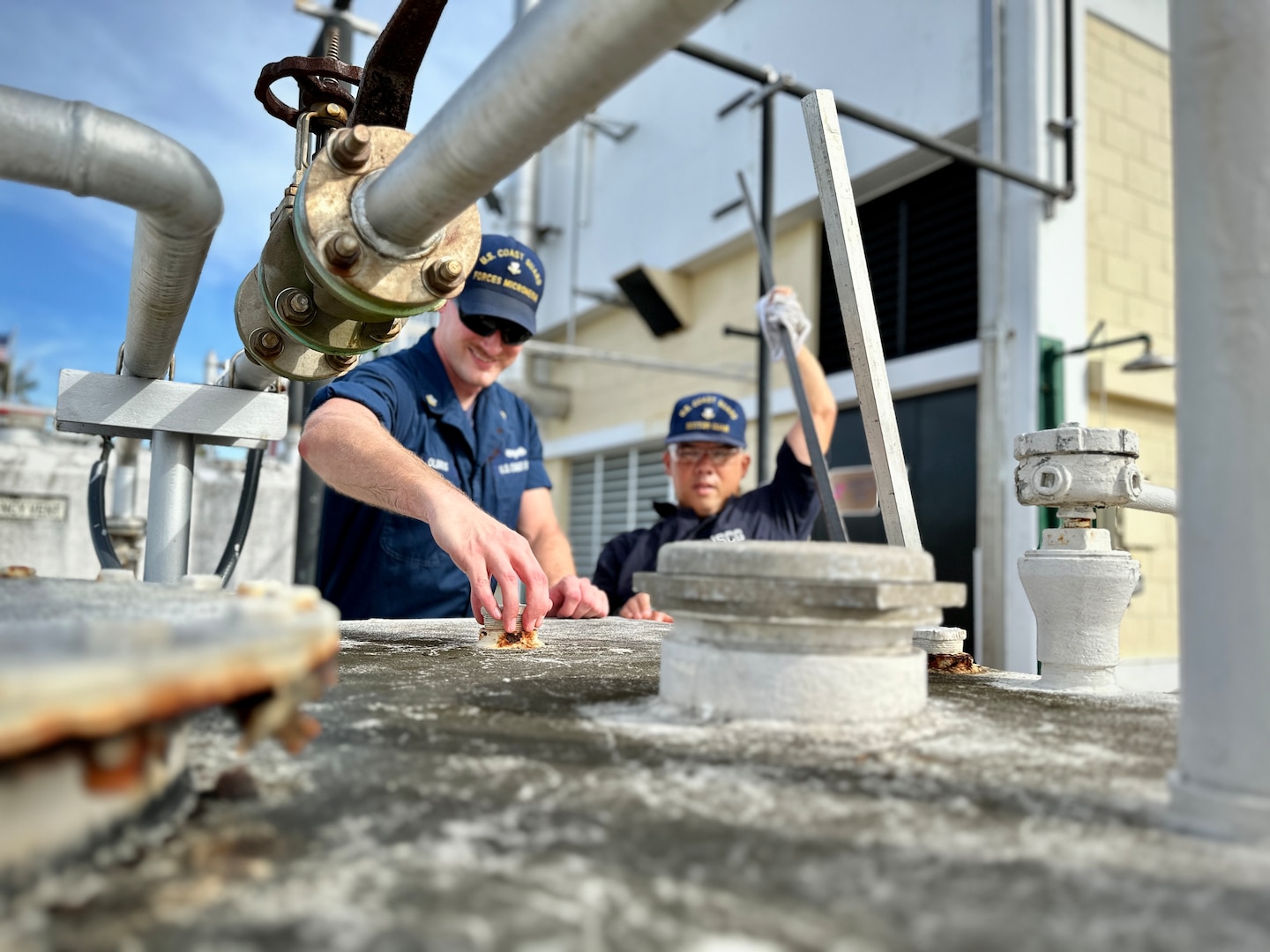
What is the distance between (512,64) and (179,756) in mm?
559

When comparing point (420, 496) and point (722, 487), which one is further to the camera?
point (722, 487)

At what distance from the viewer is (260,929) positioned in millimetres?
396

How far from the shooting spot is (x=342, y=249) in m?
0.90

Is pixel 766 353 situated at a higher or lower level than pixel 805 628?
higher

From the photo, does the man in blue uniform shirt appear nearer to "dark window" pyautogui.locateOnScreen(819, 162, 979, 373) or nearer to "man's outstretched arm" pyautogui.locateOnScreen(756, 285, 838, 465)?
"man's outstretched arm" pyautogui.locateOnScreen(756, 285, 838, 465)

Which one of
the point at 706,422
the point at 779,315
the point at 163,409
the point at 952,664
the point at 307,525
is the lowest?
the point at 952,664

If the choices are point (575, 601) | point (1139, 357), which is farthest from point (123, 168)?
point (1139, 357)

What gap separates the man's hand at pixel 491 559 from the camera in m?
1.42

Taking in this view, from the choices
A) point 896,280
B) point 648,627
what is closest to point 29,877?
point 648,627

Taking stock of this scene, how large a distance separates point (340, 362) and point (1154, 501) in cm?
134

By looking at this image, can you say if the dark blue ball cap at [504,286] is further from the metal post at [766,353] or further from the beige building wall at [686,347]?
the beige building wall at [686,347]

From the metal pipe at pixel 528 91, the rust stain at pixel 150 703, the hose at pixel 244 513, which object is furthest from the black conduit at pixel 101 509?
the rust stain at pixel 150 703

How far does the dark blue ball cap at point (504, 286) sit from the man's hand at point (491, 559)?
1.20m

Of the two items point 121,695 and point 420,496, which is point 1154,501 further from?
point 121,695
